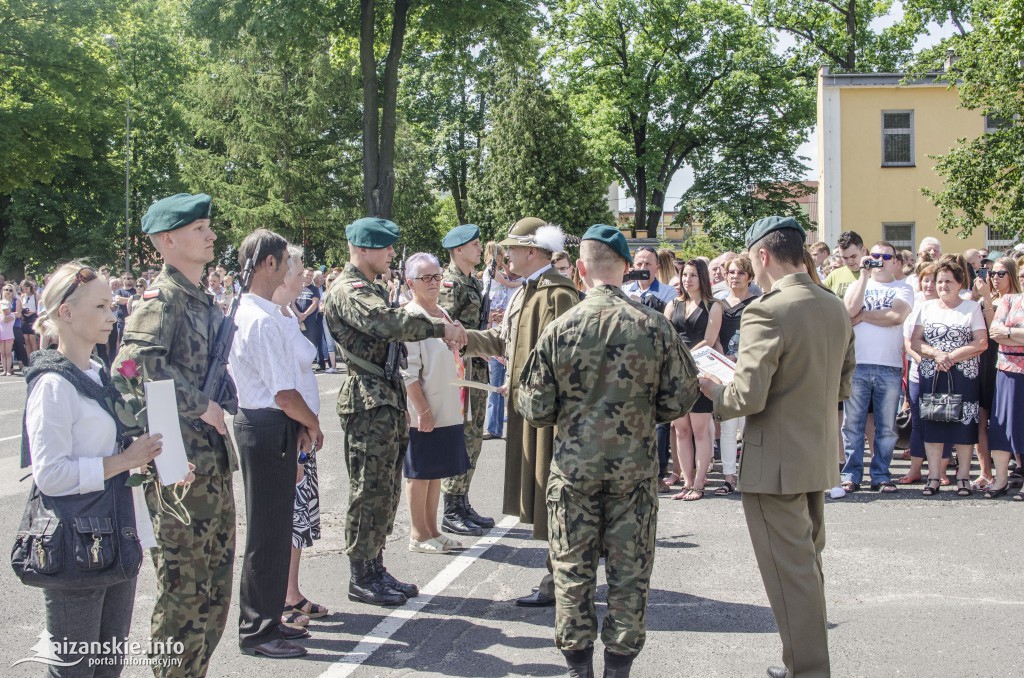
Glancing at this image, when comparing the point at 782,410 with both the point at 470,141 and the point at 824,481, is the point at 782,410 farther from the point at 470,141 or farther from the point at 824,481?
the point at 470,141

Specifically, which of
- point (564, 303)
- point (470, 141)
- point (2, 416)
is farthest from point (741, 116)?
point (564, 303)

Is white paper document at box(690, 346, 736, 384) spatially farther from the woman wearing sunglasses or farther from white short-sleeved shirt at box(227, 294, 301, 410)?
the woman wearing sunglasses

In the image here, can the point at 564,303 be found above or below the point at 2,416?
above

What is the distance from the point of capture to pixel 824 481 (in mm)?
4512

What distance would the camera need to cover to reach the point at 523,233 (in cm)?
579

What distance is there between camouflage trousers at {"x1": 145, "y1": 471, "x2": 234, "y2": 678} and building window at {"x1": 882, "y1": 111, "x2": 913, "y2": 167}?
2935 centimetres

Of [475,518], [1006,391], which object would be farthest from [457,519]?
[1006,391]

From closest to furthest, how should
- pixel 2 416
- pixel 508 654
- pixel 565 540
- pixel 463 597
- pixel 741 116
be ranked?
pixel 565 540 < pixel 508 654 < pixel 463 597 < pixel 2 416 < pixel 741 116

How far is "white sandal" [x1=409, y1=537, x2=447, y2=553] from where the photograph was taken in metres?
7.01

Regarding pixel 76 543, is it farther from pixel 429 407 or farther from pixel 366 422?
pixel 429 407

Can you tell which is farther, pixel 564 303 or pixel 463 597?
pixel 463 597

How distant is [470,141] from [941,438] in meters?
49.3

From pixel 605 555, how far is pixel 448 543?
110 inches

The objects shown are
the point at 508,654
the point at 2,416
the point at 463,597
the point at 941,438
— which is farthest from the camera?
the point at 2,416
